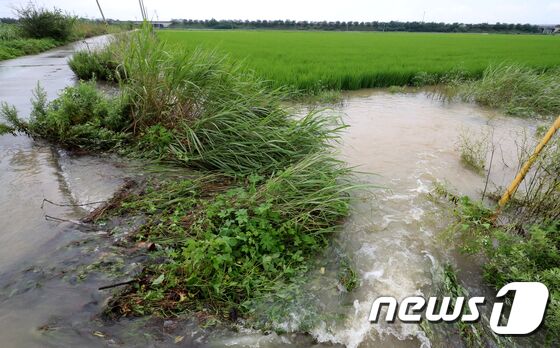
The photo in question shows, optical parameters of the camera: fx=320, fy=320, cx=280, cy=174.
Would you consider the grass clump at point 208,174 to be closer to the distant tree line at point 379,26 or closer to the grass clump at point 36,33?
the grass clump at point 36,33

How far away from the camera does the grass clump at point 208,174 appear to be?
2.08 meters

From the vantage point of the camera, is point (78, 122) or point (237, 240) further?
point (78, 122)

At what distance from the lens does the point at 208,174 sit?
3.40 metres

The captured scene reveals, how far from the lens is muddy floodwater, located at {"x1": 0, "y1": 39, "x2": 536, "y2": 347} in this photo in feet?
5.81

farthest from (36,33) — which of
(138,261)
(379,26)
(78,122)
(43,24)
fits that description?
(379,26)

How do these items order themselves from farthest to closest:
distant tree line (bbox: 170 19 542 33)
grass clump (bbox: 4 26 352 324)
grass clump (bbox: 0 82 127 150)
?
distant tree line (bbox: 170 19 542 33) < grass clump (bbox: 0 82 127 150) < grass clump (bbox: 4 26 352 324)

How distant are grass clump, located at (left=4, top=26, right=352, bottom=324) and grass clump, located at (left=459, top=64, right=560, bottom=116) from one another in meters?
5.69

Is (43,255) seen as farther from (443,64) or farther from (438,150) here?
(443,64)

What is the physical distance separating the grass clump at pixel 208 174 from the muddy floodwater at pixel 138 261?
0.61 feet

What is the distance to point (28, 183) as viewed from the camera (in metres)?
3.08

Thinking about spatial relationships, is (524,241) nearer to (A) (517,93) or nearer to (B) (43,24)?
(A) (517,93)

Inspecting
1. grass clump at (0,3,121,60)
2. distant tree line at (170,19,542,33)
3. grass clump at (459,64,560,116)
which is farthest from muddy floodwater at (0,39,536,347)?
distant tree line at (170,19,542,33)

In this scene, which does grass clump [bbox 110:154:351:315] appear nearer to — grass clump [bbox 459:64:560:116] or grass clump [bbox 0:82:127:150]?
grass clump [bbox 0:82:127:150]

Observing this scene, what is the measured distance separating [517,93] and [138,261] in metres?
8.60
